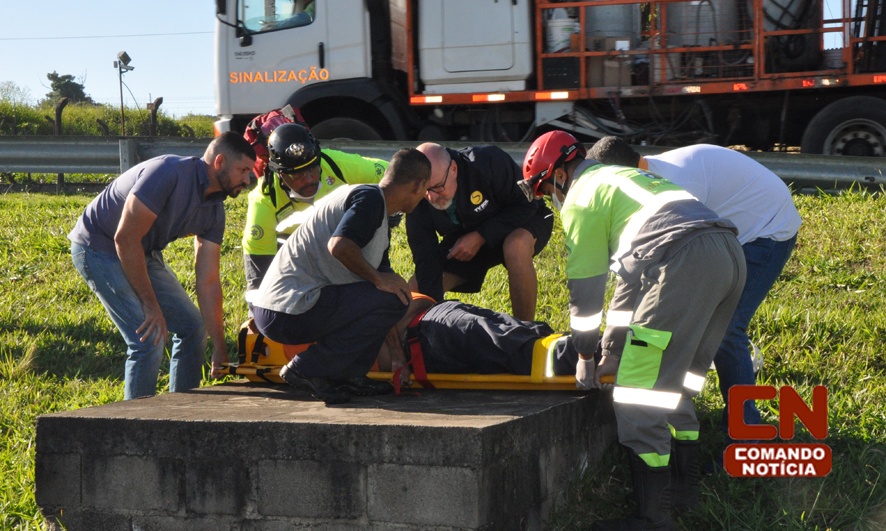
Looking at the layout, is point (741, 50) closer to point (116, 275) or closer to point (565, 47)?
point (565, 47)

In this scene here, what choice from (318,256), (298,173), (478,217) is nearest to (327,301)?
(318,256)

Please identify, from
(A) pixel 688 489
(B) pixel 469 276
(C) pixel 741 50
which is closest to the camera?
(A) pixel 688 489

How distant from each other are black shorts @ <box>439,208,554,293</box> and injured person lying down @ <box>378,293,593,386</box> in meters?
0.95

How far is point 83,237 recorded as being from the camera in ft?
16.8

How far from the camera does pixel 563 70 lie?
35.8ft

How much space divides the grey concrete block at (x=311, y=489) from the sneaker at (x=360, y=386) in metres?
0.74

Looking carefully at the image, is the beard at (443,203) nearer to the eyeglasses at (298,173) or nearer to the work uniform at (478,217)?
the work uniform at (478,217)

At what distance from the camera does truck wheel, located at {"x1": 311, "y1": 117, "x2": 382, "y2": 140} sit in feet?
36.7

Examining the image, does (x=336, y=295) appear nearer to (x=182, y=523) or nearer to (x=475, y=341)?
(x=475, y=341)

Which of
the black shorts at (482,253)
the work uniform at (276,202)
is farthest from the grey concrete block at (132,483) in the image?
the black shorts at (482,253)

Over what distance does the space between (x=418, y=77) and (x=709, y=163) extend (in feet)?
22.9

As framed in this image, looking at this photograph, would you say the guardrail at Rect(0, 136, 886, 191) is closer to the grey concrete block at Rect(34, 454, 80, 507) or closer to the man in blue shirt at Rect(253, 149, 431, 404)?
the man in blue shirt at Rect(253, 149, 431, 404)

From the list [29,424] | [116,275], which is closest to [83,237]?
[116,275]

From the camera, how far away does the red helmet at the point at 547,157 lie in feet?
14.4
